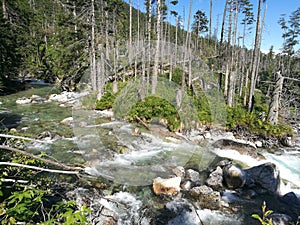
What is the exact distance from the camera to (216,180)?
21.8 ft

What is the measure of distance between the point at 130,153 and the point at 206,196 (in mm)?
3778

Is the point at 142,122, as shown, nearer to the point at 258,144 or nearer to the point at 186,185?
the point at 186,185

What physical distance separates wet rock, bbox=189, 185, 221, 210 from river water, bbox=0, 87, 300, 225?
0.28 metres

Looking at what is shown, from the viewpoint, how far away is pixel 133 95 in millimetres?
14508

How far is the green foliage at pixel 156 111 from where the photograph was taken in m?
11.7

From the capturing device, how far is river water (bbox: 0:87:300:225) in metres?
6.51

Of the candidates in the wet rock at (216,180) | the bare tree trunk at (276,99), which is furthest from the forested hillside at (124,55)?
the wet rock at (216,180)

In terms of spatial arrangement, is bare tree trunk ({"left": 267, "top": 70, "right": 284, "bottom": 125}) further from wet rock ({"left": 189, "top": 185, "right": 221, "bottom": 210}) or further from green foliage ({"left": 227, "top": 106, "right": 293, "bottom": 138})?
wet rock ({"left": 189, "top": 185, "right": 221, "bottom": 210})

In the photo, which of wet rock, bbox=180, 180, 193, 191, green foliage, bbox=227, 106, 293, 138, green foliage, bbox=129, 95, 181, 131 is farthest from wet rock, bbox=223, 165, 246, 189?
green foliage, bbox=227, 106, 293, 138

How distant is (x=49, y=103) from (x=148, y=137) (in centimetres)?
1130

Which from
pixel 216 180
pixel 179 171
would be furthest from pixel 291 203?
pixel 179 171

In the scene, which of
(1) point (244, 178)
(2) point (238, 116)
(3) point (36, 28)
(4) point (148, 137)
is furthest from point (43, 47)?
(1) point (244, 178)

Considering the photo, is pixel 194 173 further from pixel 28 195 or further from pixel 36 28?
pixel 36 28

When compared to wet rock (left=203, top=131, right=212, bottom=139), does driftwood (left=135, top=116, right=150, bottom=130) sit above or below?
above
